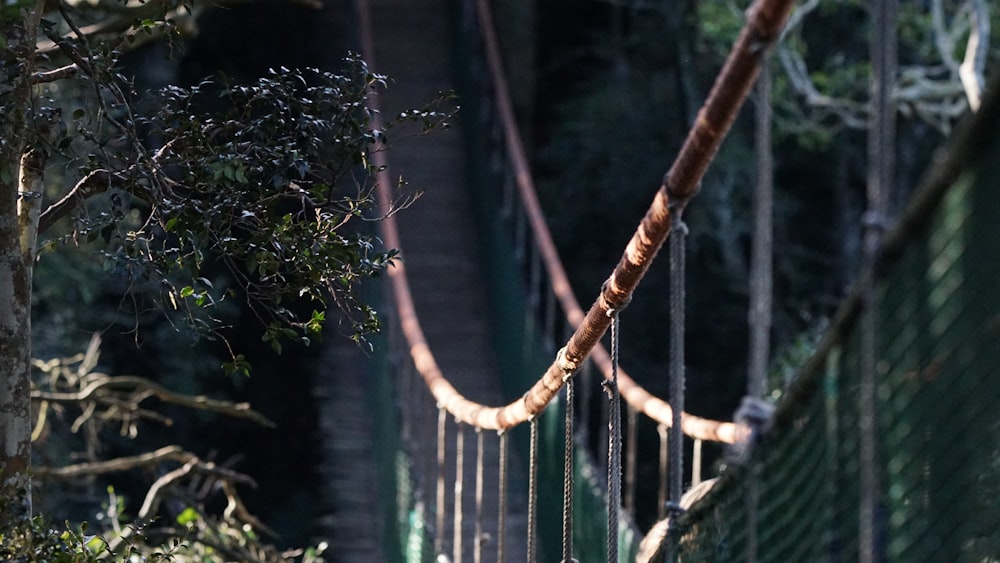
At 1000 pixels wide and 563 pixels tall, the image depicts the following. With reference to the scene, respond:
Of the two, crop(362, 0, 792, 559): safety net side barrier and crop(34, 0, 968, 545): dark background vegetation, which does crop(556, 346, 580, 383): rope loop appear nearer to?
crop(362, 0, 792, 559): safety net side barrier

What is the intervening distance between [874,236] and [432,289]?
516 centimetres

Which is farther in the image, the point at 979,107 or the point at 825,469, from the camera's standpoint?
the point at 825,469

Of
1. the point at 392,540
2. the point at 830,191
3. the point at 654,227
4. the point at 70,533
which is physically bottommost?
the point at 392,540

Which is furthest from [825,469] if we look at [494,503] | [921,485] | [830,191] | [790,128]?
[830,191]

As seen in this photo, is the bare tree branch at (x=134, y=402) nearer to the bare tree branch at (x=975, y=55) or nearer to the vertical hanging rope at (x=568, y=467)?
the vertical hanging rope at (x=568, y=467)

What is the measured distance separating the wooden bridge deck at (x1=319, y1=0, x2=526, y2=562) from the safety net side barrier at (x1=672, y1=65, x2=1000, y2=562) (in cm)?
294

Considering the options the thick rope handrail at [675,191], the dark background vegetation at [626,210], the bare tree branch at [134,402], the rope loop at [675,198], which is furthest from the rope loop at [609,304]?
the dark background vegetation at [626,210]

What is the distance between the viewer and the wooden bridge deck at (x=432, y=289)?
4922mm

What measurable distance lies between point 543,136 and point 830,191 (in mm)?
1676

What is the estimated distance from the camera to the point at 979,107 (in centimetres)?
82

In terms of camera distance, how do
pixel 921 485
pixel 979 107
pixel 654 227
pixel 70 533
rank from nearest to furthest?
pixel 979 107, pixel 921 485, pixel 654 227, pixel 70 533

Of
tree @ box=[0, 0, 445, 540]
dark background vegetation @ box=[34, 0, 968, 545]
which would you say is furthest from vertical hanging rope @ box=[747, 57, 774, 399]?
dark background vegetation @ box=[34, 0, 968, 545]

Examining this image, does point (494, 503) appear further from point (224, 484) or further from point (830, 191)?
point (830, 191)

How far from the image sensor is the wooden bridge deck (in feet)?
16.1
